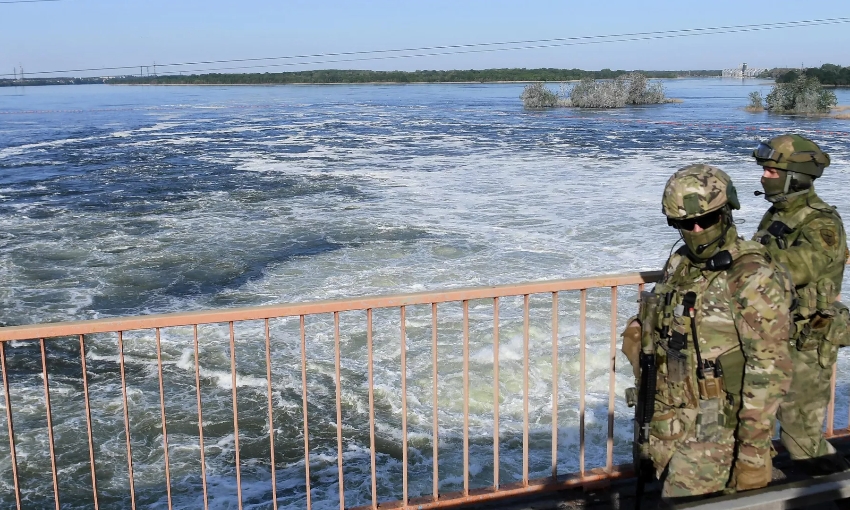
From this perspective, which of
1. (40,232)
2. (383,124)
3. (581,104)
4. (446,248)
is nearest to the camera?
(446,248)

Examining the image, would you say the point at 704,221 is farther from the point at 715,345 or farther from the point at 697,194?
the point at 715,345

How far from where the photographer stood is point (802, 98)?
5459cm

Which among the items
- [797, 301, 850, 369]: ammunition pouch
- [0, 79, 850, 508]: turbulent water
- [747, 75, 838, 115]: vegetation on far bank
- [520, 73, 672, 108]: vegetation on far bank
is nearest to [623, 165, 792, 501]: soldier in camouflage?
[797, 301, 850, 369]: ammunition pouch

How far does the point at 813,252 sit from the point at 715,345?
1.12 metres

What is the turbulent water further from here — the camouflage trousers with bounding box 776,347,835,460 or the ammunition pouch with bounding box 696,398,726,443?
the ammunition pouch with bounding box 696,398,726,443

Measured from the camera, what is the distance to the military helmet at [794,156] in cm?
345

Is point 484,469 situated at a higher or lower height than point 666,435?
lower

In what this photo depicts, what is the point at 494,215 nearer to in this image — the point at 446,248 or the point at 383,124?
the point at 446,248

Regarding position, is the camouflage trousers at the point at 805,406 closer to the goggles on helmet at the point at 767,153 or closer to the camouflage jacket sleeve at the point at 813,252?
the camouflage jacket sleeve at the point at 813,252

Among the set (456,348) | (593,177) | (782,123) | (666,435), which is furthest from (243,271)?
(782,123)

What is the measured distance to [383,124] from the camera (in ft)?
164

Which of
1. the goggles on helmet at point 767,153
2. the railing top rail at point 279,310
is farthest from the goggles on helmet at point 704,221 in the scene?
the goggles on helmet at point 767,153

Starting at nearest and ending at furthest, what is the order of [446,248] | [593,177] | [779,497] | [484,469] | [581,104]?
[779,497]
[484,469]
[446,248]
[593,177]
[581,104]

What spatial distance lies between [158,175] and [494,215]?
1369cm
